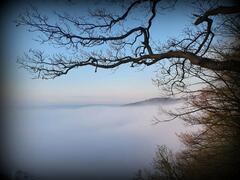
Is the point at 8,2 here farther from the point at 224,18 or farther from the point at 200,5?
the point at 224,18

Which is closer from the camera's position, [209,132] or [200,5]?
[200,5]

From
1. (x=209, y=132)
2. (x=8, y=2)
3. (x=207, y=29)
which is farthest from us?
(x=209, y=132)

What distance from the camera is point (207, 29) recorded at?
2.74 meters

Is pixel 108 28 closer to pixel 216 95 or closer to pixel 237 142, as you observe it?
pixel 216 95

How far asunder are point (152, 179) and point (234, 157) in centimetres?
85

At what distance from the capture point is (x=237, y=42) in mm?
3039

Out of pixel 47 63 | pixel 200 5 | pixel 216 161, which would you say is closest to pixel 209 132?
pixel 216 161

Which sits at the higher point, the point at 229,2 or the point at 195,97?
the point at 229,2

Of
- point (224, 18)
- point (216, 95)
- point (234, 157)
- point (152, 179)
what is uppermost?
point (224, 18)

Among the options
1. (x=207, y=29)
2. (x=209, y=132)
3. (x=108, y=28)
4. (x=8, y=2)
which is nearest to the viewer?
(x=8, y=2)

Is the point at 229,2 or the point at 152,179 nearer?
the point at 229,2

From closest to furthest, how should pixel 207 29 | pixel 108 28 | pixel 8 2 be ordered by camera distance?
pixel 8 2, pixel 207 29, pixel 108 28

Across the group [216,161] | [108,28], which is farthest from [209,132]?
[108,28]

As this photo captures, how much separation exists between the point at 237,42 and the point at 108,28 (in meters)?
1.27
